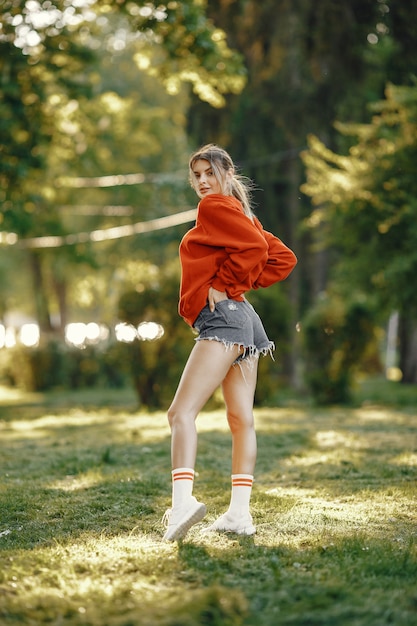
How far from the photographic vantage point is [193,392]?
4.50 meters

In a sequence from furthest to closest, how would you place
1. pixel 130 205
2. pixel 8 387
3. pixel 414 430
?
pixel 130 205 → pixel 8 387 → pixel 414 430

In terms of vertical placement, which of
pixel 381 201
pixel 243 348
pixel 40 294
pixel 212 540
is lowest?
pixel 212 540

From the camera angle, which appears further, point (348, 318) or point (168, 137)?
point (168, 137)

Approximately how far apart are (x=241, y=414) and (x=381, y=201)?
1149cm

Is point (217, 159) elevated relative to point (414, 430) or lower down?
elevated

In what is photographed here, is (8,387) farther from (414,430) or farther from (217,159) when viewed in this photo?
(217,159)

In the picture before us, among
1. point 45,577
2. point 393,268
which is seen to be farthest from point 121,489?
point 393,268

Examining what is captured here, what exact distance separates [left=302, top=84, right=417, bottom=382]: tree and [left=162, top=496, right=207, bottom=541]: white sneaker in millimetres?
10780

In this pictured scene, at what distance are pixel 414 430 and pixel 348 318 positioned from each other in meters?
5.64

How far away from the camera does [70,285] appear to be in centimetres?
4019

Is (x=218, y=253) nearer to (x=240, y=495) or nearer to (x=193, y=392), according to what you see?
(x=193, y=392)

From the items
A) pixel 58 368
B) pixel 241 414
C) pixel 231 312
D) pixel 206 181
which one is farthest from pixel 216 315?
pixel 58 368

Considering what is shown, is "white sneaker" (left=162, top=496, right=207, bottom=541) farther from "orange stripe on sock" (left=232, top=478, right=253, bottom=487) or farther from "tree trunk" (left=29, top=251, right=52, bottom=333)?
"tree trunk" (left=29, top=251, right=52, bottom=333)

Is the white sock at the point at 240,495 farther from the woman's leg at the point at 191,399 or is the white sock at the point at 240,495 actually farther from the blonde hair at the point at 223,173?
Answer: the blonde hair at the point at 223,173
